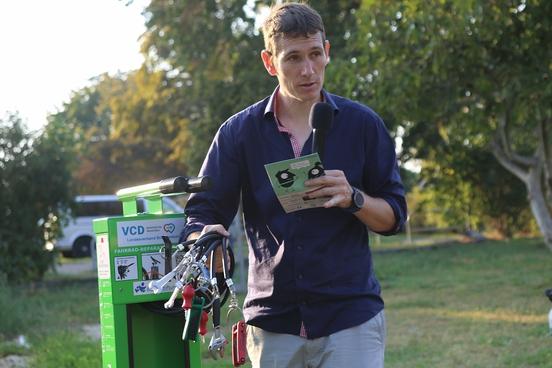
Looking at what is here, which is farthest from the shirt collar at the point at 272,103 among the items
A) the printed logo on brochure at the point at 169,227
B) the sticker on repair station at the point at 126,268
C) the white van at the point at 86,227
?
the white van at the point at 86,227

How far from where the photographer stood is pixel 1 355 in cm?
933

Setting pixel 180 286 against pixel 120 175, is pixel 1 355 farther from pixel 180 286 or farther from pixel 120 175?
pixel 120 175

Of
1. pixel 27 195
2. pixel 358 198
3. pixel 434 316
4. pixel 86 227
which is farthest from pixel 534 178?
pixel 86 227

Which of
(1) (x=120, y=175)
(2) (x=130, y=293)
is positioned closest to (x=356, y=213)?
(2) (x=130, y=293)

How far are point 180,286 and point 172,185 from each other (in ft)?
1.99

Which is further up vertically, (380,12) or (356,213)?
(380,12)

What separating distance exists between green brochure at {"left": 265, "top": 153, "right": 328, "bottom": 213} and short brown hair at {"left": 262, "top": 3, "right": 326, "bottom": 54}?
1.74 feet

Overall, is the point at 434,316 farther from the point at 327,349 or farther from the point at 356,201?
the point at 356,201

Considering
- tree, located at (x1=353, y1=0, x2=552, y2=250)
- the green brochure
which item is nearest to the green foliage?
tree, located at (x1=353, y1=0, x2=552, y2=250)

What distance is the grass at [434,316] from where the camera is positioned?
9.02 metres

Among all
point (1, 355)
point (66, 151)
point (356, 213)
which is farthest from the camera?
point (66, 151)

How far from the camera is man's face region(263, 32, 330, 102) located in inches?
127

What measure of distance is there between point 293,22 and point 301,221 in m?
0.66

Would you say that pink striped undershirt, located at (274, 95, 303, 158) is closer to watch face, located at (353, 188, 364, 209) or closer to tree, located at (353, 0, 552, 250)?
watch face, located at (353, 188, 364, 209)
